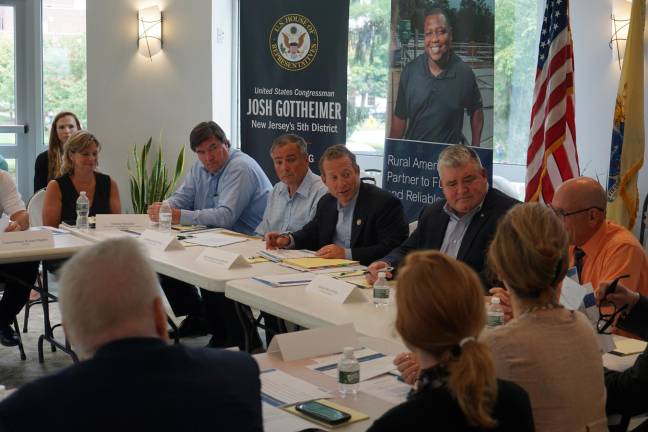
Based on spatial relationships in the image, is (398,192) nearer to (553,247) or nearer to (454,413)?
(553,247)

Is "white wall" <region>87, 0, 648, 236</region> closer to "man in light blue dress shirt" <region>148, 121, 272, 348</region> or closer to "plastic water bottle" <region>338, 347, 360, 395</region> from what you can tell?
"man in light blue dress shirt" <region>148, 121, 272, 348</region>

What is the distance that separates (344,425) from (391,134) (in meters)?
4.20

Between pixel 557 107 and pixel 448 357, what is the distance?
3.88m

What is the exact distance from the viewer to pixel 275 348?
113 inches

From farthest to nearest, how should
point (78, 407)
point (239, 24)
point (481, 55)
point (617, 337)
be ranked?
point (239, 24)
point (481, 55)
point (617, 337)
point (78, 407)

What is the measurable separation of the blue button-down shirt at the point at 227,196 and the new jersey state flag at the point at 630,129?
2.35 meters

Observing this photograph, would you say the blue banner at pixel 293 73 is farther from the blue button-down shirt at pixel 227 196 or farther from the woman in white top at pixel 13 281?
the woman in white top at pixel 13 281

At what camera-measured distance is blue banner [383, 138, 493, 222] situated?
6.03 meters

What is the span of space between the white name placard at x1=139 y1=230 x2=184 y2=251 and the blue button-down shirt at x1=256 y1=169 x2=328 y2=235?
86 cm

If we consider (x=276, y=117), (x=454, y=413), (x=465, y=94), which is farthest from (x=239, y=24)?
(x=454, y=413)

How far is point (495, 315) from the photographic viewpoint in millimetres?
2959

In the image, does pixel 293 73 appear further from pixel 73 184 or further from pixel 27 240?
pixel 27 240

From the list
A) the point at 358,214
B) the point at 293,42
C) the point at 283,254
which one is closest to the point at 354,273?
the point at 283,254

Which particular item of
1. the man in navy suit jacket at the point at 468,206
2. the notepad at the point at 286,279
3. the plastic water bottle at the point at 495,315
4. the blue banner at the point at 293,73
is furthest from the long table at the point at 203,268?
the blue banner at the point at 293,73
